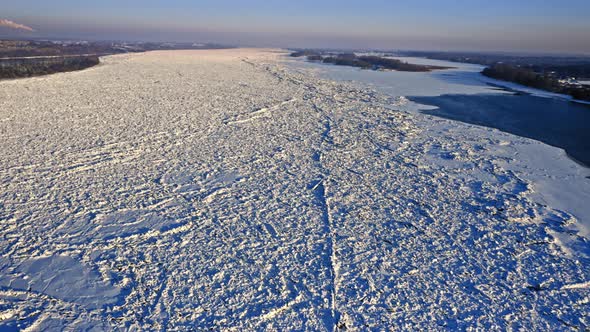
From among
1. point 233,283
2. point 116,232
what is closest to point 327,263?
point 233,283

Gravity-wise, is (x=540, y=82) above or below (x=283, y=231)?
above

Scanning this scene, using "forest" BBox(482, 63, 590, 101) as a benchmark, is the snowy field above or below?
below

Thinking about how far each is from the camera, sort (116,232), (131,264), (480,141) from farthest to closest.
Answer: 1. (480,141)
2. (116,232)
3. (131,264)

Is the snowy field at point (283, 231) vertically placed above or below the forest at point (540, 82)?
below

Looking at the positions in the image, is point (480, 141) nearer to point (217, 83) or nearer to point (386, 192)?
point (386, 192)

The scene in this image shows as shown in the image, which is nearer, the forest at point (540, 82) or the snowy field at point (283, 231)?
the snowy field at point (283, 231)

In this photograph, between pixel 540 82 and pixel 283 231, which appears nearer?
pixel 283 231

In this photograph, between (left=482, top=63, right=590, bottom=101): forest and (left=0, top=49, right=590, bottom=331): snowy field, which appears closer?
(left=0, top=49, right=590, bottom=331): snowy field

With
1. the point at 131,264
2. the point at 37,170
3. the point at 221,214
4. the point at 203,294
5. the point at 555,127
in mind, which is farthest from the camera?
the point at 555,127
